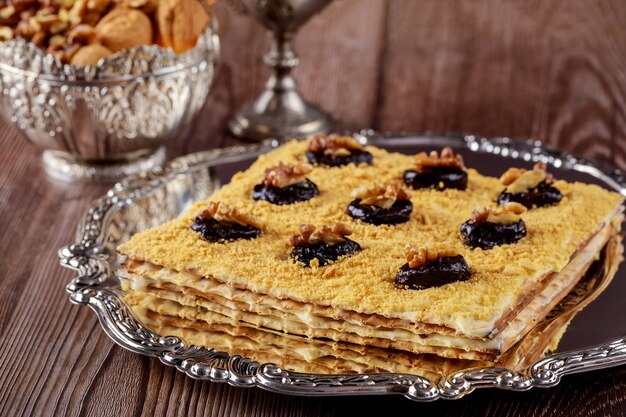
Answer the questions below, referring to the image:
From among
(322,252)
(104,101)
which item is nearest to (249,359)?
(322,252)

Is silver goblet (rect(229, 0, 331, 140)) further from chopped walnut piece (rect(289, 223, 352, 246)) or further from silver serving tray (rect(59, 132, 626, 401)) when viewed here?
chopped walnut piece (rect(289, 223, 352, 246))

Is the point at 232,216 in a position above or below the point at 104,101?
above

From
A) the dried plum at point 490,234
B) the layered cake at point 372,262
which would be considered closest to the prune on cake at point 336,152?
the layered cake at point 372,262

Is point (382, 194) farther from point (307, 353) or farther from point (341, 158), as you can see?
point (307, 353)

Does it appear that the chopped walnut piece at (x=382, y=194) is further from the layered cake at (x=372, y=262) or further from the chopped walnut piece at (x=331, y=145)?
the chopped walnut piece at (x=331, y=145)

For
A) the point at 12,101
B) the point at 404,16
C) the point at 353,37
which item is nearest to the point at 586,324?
the point at 12,101

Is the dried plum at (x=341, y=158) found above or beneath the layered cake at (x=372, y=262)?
beneath

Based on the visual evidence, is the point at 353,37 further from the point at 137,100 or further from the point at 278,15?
the point at 137,100
